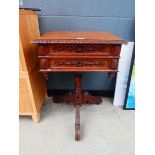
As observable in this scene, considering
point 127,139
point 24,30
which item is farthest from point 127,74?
point 24,30

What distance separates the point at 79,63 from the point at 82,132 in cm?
58

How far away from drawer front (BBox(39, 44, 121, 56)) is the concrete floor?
2.13 feet

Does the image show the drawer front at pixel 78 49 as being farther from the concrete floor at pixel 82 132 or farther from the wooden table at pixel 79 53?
the concrete floor at pixel 82 132

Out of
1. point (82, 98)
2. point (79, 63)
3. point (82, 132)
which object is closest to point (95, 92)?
point (82, 98)

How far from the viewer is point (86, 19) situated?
184 cm


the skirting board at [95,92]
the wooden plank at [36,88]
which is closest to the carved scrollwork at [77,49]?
the wooden plank at [36,88]

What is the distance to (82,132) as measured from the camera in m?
1.49

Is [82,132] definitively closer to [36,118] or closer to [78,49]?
[36,118]

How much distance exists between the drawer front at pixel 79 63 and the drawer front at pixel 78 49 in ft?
0.15

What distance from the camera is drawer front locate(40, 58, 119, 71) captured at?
1.25 m

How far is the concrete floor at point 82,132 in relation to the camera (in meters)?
1.31

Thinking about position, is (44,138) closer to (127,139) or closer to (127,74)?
(127,139)
